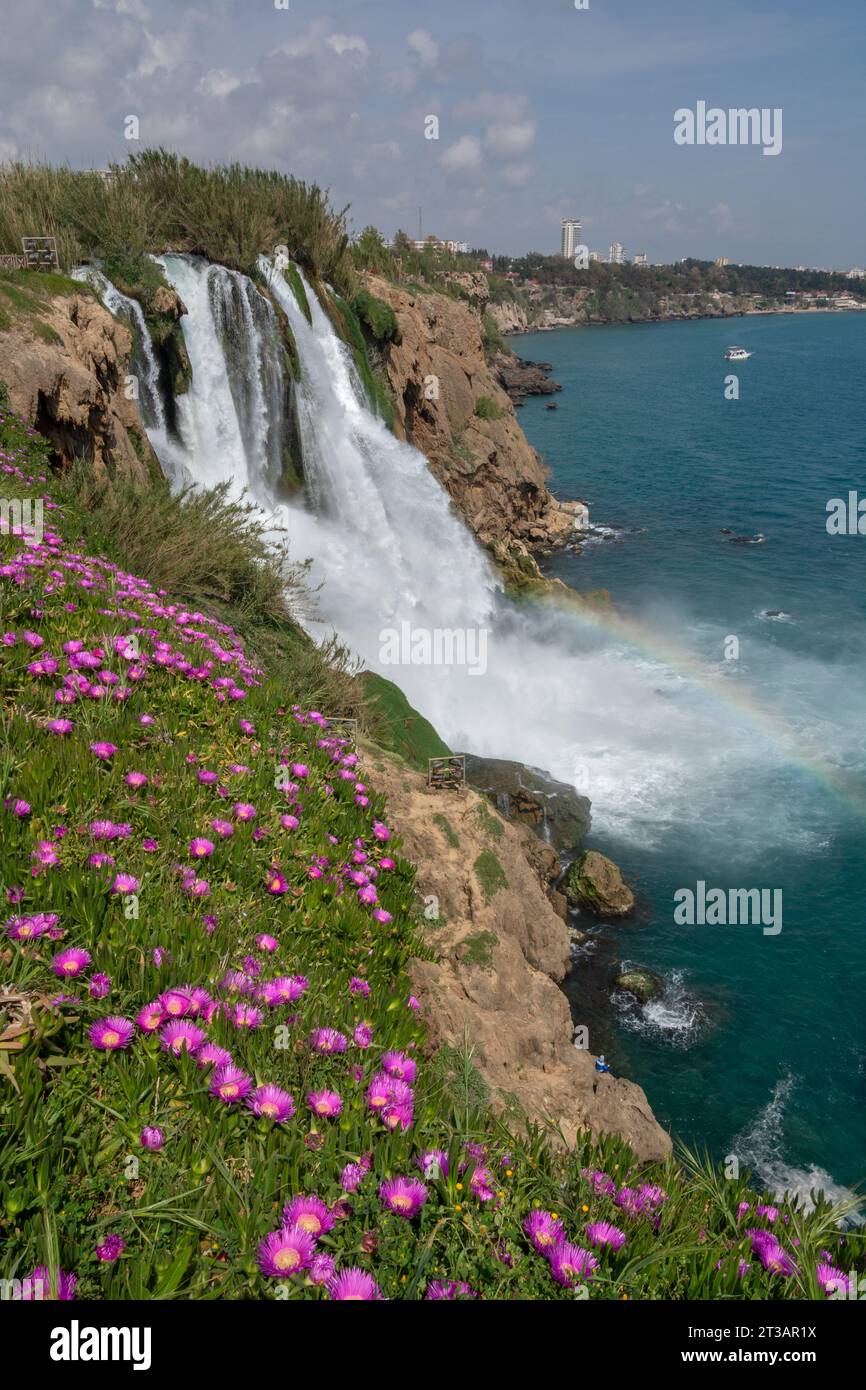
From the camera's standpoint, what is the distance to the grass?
7.64 feet

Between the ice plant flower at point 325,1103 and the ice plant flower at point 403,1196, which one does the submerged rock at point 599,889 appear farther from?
the ice plant flower at point 403,1196

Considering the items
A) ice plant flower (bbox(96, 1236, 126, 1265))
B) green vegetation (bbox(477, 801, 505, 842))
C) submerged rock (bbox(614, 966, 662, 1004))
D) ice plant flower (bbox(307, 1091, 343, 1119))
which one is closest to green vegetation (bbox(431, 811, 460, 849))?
green vegetation (bbox(477, 801, 505, 842))

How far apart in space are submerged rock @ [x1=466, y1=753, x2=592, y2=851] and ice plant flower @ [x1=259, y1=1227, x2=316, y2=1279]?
14082mm

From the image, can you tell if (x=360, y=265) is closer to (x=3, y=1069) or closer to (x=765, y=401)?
(x=3, y=1069)

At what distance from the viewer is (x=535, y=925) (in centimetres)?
1007

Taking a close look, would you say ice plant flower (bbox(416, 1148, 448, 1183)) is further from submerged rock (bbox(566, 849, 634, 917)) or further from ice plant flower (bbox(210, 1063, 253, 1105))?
submerged rock (bbox(566, 849, 634, 917))

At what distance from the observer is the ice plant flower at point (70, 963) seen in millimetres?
2859

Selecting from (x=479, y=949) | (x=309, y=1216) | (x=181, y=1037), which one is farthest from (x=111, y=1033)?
(x=479, y=949)

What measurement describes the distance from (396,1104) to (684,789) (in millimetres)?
17787

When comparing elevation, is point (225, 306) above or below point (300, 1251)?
above

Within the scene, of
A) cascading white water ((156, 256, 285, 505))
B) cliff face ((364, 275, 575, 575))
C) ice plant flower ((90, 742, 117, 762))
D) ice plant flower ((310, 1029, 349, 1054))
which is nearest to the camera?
ice plant flower ((310, 1029, 349, 1054))

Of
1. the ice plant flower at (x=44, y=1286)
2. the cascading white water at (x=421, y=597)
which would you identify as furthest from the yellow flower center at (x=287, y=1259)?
the cascading white water at (x=421, y=597)

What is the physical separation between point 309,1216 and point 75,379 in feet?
37.0

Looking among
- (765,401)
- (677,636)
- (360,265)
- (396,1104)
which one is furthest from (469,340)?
(765,401)
